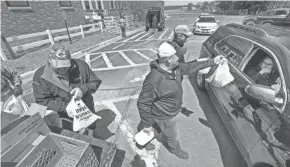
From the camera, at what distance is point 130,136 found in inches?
112

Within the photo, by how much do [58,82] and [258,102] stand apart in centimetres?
245

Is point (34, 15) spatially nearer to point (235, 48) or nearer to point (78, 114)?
point (78, 114)

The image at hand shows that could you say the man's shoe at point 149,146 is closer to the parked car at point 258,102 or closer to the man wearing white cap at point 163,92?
the man wearing white cap at point 163,92

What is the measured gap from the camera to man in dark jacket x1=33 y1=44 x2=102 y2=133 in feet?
5.58

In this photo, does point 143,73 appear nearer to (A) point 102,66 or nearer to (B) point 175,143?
(A) point 102,66

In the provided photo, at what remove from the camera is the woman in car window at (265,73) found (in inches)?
79.6

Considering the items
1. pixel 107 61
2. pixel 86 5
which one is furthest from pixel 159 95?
pixel 86 5

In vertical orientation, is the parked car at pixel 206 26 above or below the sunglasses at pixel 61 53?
below

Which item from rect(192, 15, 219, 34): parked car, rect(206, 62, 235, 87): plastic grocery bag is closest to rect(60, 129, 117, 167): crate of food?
rect(206, 62, 235, 87): plastic grocery bag

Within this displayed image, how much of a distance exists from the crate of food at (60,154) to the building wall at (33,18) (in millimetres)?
10036


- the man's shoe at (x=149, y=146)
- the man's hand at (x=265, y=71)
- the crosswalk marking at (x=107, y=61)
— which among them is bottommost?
the crosswalk marking at (x=107, y=61)

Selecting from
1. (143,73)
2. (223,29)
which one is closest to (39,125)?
(223,29)

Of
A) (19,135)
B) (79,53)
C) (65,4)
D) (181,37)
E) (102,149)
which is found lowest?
(79,53)

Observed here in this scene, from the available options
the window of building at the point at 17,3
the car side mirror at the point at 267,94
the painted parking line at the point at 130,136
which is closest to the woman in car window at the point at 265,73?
the car side mirror at the point at 267,94
